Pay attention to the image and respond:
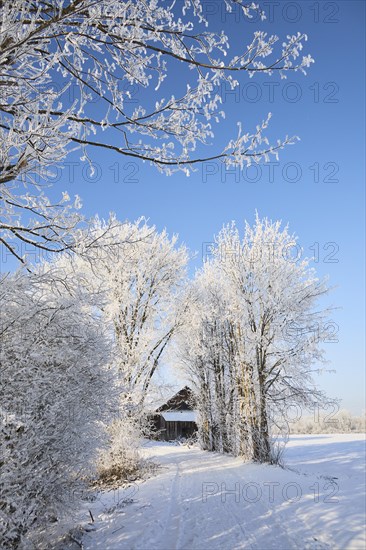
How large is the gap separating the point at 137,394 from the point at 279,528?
24.6ft

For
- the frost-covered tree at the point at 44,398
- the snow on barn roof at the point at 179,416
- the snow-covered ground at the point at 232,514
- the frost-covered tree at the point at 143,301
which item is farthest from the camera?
the snow on barn roof at the point at 179,416

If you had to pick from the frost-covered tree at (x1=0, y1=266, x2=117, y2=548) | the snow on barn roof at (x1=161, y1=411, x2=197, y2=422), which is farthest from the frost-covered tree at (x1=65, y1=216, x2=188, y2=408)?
the snow on barn roof at (x1=161, y1=411, x2=197, y2=422)

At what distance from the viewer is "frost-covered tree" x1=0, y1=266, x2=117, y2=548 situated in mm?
3636

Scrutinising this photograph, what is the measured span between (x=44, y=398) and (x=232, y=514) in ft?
15.0

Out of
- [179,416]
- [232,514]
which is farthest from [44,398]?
[179,416]

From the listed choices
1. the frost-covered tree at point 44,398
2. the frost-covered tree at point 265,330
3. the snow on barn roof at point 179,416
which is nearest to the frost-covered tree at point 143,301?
the frost-covered tree at point 265,330

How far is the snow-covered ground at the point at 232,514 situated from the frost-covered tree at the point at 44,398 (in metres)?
1.37

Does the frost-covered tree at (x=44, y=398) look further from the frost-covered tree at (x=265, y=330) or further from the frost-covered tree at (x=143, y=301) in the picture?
the frost-covered tree at (x=265, y=330)

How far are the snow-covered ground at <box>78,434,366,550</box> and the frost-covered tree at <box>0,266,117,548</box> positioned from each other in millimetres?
1367

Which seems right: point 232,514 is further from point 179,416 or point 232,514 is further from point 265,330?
point 179,416

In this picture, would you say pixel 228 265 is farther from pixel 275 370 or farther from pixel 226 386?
pixel 226 386

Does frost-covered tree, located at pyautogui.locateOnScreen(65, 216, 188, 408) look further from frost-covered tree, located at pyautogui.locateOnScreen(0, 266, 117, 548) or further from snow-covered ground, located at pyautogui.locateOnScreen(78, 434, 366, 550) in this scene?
frost-covered tree, located at pyautogui.locateOnScreen(0, 266, 117, 548)

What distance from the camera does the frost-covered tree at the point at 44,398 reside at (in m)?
3.64

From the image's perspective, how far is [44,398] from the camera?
394 cm
